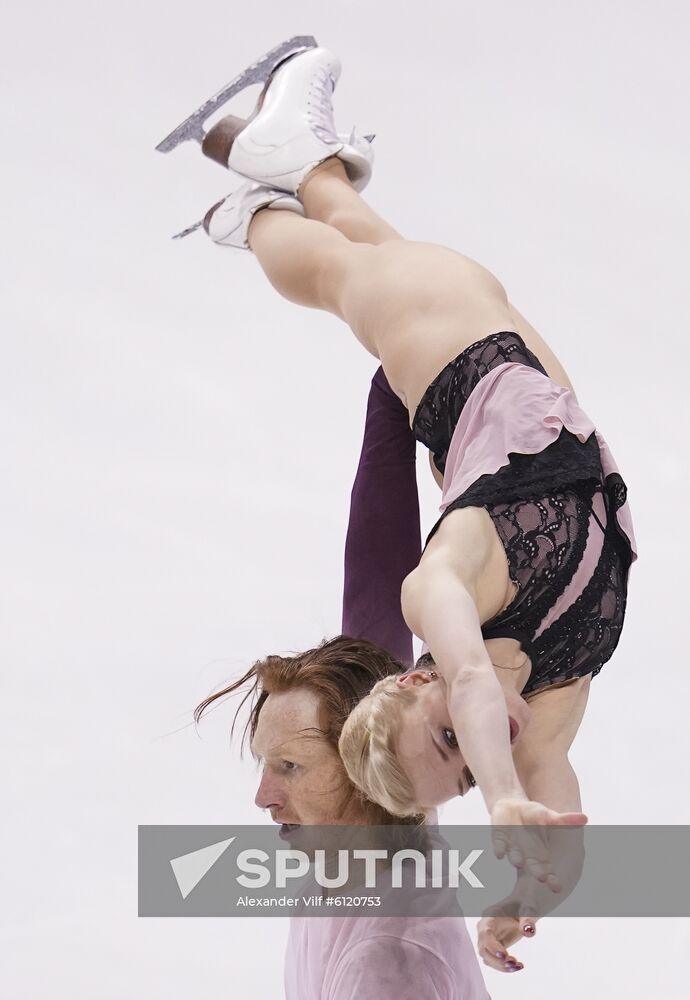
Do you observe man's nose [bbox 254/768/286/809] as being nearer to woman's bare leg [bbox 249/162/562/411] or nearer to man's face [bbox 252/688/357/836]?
man's face [bbox 252/688/357/836]

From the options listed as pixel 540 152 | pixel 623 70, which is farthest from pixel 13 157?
pixel 623 70

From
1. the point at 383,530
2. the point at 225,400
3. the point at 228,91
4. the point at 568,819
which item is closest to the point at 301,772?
the point at 383,530

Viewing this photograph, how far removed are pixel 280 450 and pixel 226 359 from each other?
0.48m

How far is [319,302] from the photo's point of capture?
3.62 m

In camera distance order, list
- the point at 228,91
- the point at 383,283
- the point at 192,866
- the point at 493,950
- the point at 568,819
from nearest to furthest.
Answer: the point at 568,819
the point at 493,950
the point at 192,866
the point at 383,283
the point at 228,91

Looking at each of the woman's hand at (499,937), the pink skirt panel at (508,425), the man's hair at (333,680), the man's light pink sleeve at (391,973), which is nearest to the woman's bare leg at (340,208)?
the pink skirt panel at (508,425)

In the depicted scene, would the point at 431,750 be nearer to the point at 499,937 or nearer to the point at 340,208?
the point at 499,937

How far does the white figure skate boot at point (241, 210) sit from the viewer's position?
12.4ft

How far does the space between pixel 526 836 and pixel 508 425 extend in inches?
41.5

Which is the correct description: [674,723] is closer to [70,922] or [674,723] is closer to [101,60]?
[70,922]

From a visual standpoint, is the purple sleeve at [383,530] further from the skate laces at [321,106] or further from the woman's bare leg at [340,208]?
the skate laces at [321,106]

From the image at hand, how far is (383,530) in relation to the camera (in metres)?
3.48
